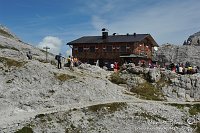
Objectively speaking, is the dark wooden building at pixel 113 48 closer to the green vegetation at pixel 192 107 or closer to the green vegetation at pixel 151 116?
the green vegetation at pixel 192 107

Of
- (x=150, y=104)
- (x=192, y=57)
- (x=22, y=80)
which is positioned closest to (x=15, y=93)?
(x=22, y=80)

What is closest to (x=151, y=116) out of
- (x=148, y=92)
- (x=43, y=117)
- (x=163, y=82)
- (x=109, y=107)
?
(x=109, y=107)

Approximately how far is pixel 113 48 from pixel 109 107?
39.1 metres

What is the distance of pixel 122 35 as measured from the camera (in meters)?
94.5

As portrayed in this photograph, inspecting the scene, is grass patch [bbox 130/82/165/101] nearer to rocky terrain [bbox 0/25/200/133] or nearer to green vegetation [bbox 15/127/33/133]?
rocky terrain [bbox 0/25/200/133]

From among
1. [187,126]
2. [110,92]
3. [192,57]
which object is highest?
[192,57]

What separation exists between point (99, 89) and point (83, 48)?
1398 inches

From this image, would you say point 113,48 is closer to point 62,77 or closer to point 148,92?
point 148,92

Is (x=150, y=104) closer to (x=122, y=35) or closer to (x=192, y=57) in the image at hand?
(x=122, y=35)

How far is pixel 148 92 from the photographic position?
64.6m

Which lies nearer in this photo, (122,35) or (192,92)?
(192,92)

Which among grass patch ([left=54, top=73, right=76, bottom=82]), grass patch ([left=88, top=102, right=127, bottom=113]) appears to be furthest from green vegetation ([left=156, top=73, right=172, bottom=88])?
grass patch ([left=54, top=73, right=76, bottom=82])

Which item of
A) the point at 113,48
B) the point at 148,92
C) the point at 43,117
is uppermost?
the point at 113,48

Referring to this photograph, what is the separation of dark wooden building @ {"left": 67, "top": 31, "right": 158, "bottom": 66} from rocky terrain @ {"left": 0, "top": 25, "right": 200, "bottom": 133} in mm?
16003
